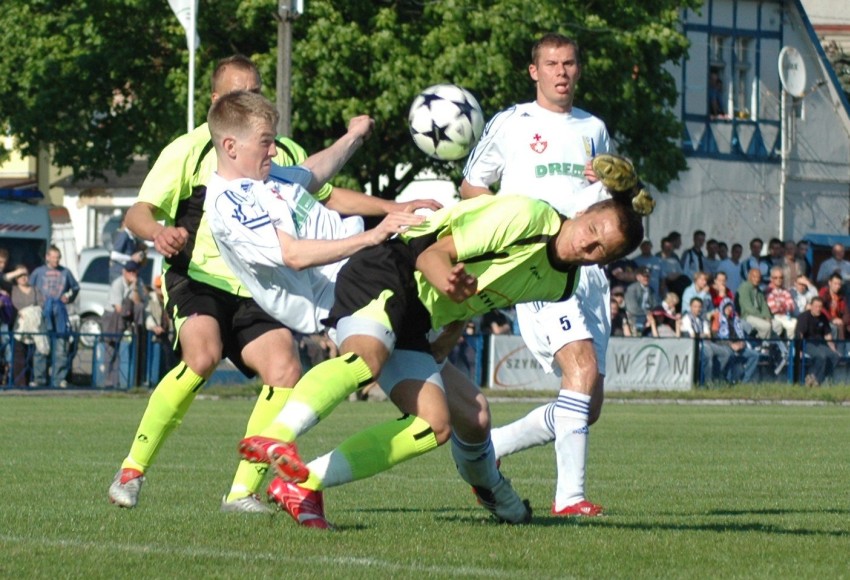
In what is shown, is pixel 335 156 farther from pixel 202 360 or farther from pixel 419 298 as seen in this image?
pixel 419 298

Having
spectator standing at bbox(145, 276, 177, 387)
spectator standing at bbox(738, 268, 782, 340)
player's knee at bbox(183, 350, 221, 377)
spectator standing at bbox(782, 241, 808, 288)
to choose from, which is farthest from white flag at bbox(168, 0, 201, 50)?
player's knee at bbox(183, 350, 221, 377)

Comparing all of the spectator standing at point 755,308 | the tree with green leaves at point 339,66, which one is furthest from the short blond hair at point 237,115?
the tree with green leaves at point 339,66

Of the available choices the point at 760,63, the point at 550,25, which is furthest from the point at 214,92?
the point at 760,63

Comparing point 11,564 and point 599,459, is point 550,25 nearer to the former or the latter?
point 599,459

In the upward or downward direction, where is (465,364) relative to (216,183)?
downward

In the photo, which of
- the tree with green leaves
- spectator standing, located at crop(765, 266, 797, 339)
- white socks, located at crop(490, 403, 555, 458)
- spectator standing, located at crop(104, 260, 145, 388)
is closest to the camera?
white socks, located at crop(490, 403, 555, 458)

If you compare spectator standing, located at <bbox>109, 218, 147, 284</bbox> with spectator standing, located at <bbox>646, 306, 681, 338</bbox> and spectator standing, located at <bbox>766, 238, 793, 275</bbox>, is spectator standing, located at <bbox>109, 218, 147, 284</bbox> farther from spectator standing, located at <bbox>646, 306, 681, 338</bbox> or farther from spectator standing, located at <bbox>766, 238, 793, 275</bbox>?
spectator standing, located at <bbox>766, 238, 793, 275</bbox>

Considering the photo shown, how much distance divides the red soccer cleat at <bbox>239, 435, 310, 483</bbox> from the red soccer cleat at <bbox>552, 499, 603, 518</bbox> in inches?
88.4

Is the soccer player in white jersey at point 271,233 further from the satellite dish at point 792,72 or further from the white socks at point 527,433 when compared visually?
the satellite dish at point 792,72

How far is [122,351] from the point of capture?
23938mm

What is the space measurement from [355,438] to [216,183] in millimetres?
1424

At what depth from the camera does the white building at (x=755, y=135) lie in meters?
46.4

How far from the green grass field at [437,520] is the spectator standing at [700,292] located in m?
11.1

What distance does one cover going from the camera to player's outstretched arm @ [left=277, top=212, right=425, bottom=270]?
21.6ft
